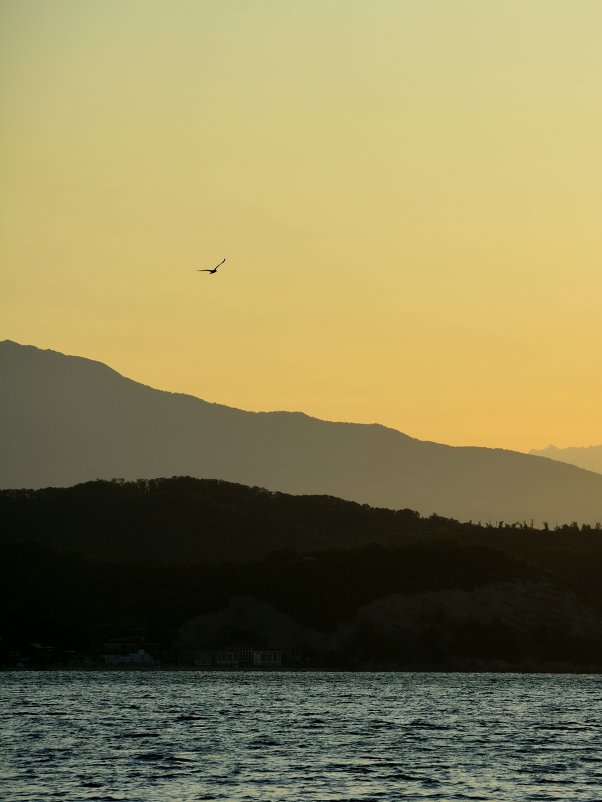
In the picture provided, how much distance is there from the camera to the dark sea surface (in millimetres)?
97875

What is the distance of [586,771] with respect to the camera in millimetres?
111625

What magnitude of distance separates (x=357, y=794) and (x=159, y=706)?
94.4 metres

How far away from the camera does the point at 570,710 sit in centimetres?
19525

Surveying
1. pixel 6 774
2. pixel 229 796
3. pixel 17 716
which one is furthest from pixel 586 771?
pixel 17 716

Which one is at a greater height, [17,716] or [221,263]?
[221,263]

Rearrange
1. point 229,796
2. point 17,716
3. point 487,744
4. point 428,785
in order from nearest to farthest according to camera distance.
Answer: point 229,796
point 428,785
point 487,744
point 17,716

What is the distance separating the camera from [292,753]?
405 feet

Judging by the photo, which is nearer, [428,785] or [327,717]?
[428,785]

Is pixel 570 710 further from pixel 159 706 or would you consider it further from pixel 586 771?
pixel 586 771

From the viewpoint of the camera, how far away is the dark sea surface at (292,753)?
321 ft

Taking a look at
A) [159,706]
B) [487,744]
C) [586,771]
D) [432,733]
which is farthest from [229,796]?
[159,706]

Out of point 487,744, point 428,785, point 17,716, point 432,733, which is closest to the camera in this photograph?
point 428,785

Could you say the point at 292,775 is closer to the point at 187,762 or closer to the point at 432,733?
the point at 187,762

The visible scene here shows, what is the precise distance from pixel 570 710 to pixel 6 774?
347ft
